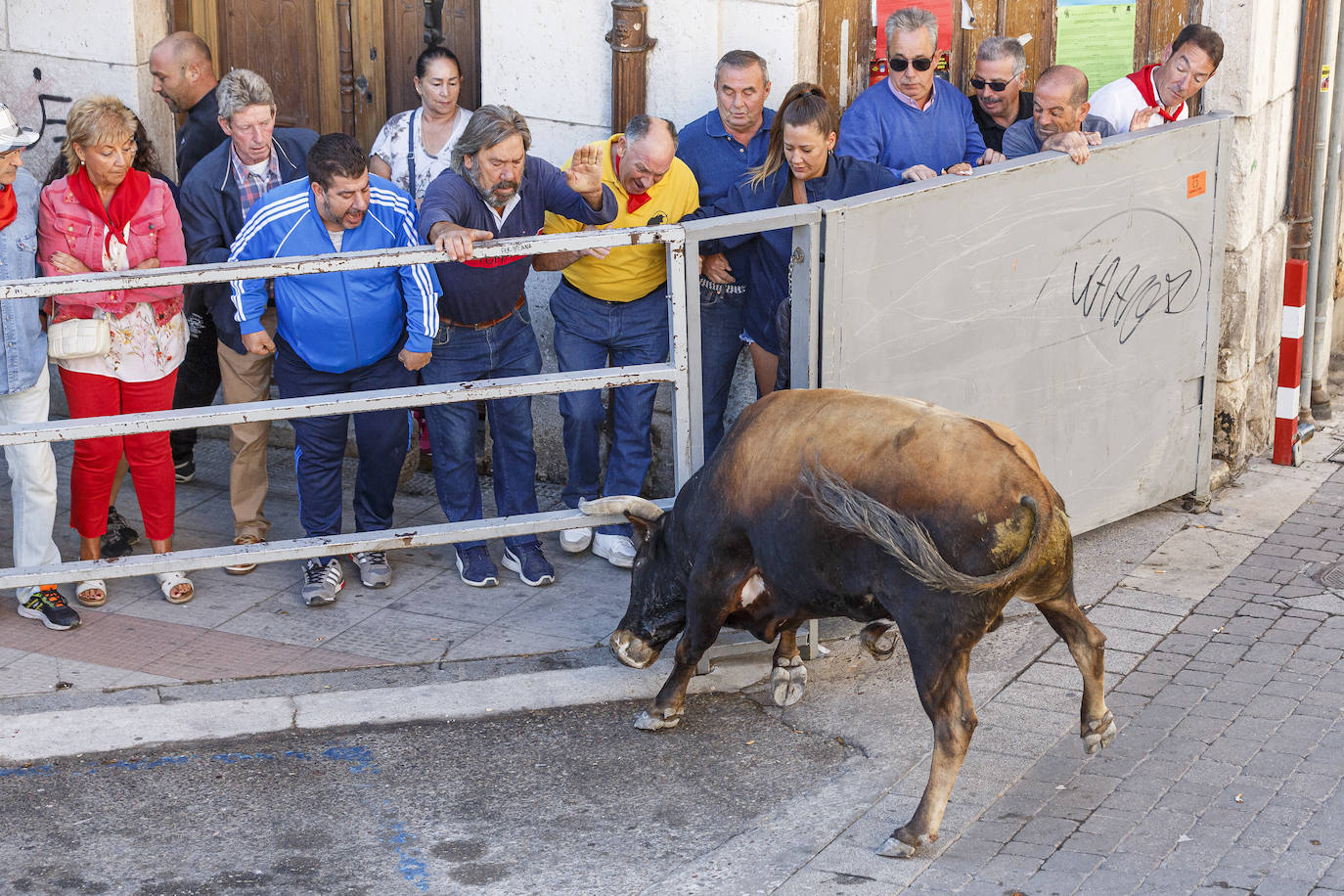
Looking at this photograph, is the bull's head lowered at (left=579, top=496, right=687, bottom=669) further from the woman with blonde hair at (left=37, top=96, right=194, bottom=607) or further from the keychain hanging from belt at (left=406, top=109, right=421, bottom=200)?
the keychain hanging from belt at (left=406, top=109, right=421, bottom=200)

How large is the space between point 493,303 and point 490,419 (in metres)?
0.59

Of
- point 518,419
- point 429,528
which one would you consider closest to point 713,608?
point 429,528

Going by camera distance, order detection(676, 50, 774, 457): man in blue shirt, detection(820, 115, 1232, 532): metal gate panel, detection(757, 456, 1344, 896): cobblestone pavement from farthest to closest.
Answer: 1. detection(676, 50, 774, 457): man in blue shirt
2. detection(820, 115, 1232, 532): metal gate panel
3. detection(757, 456, 1344, 896): cobblestone pavement

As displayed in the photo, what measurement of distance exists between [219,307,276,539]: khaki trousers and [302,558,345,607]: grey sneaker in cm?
51

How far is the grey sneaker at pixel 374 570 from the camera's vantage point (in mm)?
6660

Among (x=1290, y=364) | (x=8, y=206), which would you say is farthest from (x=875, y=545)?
(x=1290, y=364)

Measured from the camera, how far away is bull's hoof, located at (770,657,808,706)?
570 centimetres

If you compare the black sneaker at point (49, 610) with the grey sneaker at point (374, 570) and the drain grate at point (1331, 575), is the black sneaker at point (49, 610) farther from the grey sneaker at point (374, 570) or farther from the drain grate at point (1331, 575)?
the drain grate at point (1331, 575)

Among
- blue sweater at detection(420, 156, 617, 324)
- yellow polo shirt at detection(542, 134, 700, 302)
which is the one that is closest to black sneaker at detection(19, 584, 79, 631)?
blue sweater at detection(420, 156, 617, 324)

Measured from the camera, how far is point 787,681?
225 inches

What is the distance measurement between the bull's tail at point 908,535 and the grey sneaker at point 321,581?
258 centimetres

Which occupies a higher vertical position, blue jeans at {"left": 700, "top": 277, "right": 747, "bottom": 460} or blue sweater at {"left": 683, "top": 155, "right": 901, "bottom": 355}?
blue sweater at {"left": 683, "top": 155, "right": 901, "bottom": 355}

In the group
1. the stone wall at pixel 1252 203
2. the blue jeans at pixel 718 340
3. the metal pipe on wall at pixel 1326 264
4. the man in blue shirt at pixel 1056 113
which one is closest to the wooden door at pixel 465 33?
the blue jeans at pixel 718 340

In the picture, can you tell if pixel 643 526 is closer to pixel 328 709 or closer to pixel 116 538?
pixel 328 709
